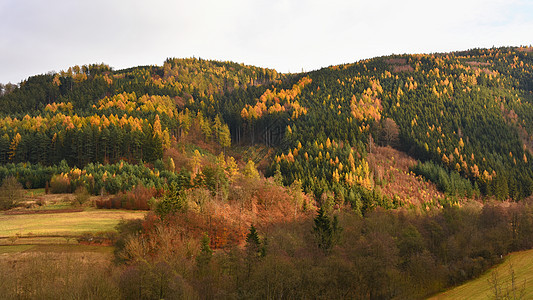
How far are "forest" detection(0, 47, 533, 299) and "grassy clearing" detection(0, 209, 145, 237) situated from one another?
682cm

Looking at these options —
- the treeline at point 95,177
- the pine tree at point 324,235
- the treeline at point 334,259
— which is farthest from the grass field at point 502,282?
the treeline at point 95,177

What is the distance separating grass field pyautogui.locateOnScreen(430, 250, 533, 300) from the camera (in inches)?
2013

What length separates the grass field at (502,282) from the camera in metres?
51.1

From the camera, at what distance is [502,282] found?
56.6 meters

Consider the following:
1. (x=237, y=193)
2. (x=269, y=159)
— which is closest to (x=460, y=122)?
(x=269, y=159)

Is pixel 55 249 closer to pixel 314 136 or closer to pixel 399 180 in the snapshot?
pixel 314 136

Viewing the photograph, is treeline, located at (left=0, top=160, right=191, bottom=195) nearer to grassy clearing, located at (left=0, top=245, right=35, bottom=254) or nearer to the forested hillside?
the forested hillside

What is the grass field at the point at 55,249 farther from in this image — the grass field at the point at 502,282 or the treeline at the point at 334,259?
the grass field at the point at 502,282

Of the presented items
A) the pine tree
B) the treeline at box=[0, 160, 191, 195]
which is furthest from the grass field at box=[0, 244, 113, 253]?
the pine tree

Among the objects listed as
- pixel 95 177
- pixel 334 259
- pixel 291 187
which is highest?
pixel 95 177

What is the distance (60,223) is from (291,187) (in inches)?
2542

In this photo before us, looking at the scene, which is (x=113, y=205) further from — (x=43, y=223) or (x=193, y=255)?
(x=193, y=255)

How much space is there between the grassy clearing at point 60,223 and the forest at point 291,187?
6.82 m

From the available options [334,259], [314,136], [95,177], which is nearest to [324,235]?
[334,259]
